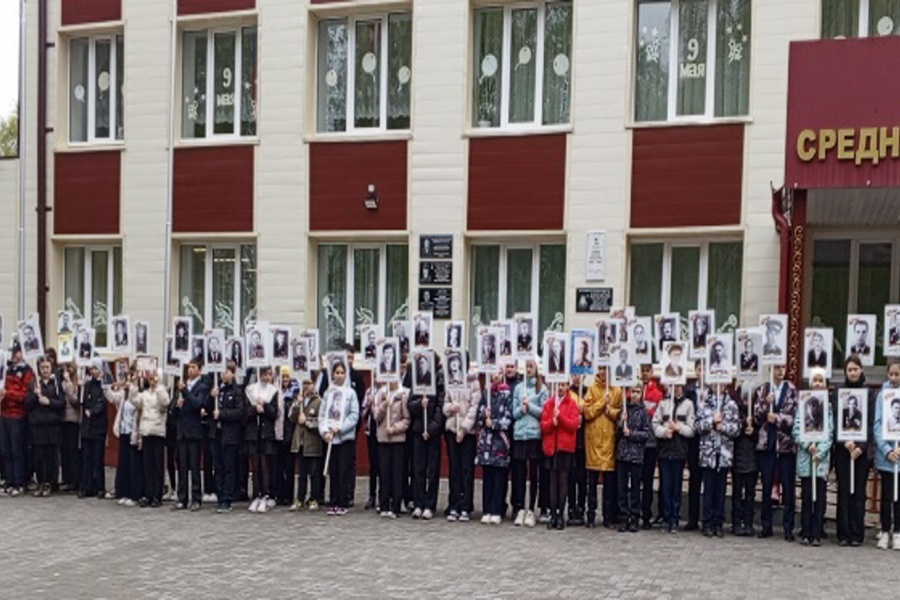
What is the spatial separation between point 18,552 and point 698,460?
24.4 ft

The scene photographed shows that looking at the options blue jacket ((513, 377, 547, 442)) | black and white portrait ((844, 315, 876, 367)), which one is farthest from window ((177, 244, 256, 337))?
black and white portrait ((844, 315, 876, 367))

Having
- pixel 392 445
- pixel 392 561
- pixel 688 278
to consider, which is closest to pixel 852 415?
pixel 688 278

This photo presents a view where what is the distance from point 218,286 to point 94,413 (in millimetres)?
3975

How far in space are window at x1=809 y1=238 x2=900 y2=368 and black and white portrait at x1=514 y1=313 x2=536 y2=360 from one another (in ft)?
16.3

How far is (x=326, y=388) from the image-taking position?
45.3 feet

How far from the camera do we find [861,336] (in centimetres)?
1166

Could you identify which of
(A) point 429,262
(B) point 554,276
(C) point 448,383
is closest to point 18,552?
(C) point 448,383

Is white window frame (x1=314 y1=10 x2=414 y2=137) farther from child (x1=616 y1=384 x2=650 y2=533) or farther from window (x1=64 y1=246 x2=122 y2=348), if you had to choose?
child (x1=616 y1=384 x2=650 y2=533)

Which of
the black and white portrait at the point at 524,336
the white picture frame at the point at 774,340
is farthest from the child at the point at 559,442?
the white picture frame at the point at 774,340

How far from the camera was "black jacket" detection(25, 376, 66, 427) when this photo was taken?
14.2 metres

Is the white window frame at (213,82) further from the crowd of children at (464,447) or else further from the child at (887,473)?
the child at (887,473)

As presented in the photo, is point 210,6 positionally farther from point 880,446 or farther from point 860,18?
point 880,446

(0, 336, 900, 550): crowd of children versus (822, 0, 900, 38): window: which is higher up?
(822, 0, 900, 38): window

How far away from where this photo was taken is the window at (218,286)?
1723 centimetres
